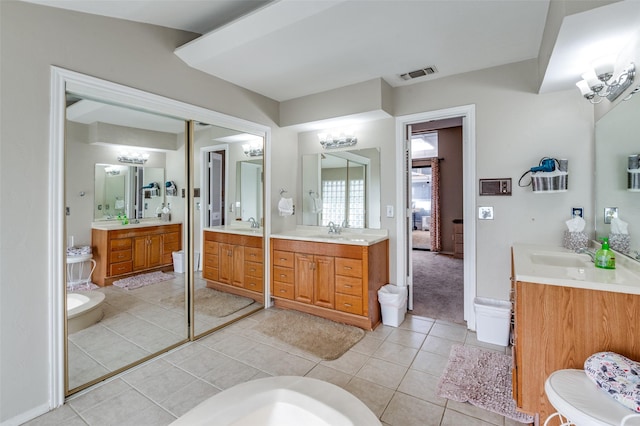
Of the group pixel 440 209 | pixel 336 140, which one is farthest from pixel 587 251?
pixel 440 209

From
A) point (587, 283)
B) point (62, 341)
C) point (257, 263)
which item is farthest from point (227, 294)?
point (587, 283)

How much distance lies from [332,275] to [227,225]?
139 cm

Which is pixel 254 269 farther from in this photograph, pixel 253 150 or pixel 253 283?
pixel 253 150

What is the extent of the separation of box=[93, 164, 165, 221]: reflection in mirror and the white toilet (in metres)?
1.90

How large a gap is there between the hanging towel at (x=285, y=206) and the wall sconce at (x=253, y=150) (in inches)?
26.0

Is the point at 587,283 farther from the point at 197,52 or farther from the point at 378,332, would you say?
the point at 197,52

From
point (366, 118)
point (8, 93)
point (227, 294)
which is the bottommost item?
point (227, 294)

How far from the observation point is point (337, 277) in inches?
125

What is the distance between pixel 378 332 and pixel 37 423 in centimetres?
263

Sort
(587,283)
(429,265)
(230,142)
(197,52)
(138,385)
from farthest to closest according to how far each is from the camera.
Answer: (429,265) → (230,142) → (197,52) → (138,385) → (587,283)

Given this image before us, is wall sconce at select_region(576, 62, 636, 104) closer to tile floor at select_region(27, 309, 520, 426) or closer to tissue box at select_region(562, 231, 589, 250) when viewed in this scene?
tissue box at select_region(562, 231, 589, 250)

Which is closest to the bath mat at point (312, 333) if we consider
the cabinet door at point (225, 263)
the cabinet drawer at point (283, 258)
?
the cabinet drawer at point (283, 258)

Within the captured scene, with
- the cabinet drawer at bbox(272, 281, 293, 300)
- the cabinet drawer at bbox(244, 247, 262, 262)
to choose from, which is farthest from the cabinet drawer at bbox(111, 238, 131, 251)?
the cabinet drawer at bbox(272, 281, 293, 300)

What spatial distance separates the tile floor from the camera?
1.82 m
